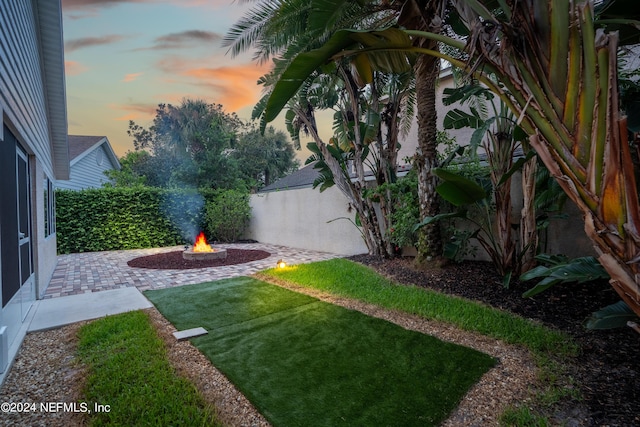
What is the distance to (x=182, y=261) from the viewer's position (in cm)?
915

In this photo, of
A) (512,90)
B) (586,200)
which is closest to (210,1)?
(512,90)

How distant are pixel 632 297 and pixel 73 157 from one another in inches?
795

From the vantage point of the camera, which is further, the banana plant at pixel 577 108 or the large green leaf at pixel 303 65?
the large green leaf at pixel 303 65

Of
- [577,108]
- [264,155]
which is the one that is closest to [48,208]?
[577,108]

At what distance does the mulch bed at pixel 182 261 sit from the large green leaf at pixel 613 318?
7.91 metres

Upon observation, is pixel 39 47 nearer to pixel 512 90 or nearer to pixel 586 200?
pixel 512 90

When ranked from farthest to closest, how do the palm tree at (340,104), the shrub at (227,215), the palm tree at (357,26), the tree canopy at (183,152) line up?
the tree canopy at (183,152) < the shrub at (227,215) < the palm tree at (340,104) < the palm tree at (357,26)

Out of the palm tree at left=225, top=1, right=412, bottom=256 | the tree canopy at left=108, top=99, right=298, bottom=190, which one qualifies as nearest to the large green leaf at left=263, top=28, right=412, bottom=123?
the palm tree at left=225, top=1, right=412, bottom=256

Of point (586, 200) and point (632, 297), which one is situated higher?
point (586, 200)

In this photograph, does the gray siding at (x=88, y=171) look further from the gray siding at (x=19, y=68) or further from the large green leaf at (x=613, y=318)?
the large green leaf at (x=613, y=318)

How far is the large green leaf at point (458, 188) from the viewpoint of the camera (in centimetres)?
426

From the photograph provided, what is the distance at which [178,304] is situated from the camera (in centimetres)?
511

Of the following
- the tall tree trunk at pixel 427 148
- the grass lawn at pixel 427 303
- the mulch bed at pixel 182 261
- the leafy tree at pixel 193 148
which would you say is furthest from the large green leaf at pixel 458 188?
the leafy tree at pixel 193 148

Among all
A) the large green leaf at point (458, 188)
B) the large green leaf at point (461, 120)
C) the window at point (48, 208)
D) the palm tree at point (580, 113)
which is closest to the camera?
the palm tree at point (580, 113)
